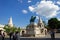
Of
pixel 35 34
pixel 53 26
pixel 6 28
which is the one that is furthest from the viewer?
pixel 53 26

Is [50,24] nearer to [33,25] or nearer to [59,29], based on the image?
[59,29]

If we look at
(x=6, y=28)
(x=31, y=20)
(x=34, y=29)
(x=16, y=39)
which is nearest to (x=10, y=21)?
(x=6, y=28)

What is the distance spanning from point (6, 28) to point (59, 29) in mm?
28369

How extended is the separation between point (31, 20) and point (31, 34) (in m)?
6.97

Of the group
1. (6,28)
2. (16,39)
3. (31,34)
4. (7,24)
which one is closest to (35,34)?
(31,34)

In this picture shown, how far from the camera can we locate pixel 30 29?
4744cm

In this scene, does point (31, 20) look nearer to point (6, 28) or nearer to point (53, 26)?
point (6, 28)

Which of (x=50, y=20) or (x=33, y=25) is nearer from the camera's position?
(x=33, y=25)

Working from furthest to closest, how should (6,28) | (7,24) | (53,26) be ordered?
(53,26), (7,24), (6,28)

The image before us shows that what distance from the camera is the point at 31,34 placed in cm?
4619

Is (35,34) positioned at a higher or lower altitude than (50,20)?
lower

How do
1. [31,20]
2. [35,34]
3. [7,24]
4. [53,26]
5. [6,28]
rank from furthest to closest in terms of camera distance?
[53,26], [7,24], [6,28], [31,20], [35,34]

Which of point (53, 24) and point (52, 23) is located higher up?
point (52, 23)

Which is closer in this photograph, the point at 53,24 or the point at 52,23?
the point at 53,24
